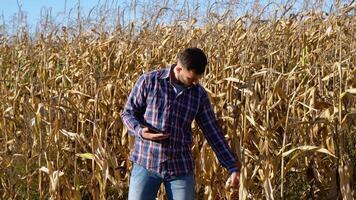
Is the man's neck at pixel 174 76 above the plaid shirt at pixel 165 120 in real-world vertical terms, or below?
above

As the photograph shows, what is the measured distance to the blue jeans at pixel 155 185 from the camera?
10.6 ft

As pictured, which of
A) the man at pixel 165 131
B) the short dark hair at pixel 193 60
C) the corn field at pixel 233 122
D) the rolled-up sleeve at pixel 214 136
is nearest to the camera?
the short dark hair at pixel 193 60

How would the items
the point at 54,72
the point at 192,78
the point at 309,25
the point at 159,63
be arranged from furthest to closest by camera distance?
the point at 309,25, the point at 54,72, the point at 159,63, the point at 192,78

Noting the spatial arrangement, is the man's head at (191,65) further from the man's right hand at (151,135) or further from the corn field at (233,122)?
the corn field at (233,122)

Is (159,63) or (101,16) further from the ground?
(101,16)

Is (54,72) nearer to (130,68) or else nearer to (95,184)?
(130,68)

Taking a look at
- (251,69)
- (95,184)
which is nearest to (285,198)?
(251,69)

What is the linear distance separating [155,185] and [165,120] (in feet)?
1.19

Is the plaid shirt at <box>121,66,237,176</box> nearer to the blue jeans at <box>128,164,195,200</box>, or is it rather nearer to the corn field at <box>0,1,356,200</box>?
the blue jeans at <box>128,164,195,200</box>

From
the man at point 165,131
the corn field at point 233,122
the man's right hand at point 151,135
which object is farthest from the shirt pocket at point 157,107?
the corn field at point 233,122

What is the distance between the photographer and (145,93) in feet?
10.9

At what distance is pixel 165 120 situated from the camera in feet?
10.6

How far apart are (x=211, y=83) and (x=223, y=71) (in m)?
0.15

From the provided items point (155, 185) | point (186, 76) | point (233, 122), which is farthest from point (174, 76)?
point (233, 122)
